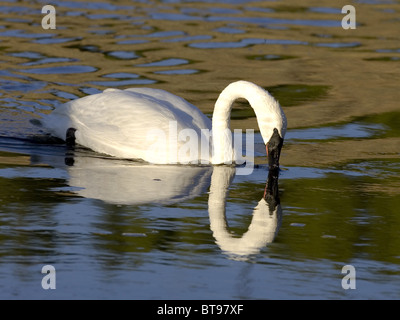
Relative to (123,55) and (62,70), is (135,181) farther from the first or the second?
(123,55)

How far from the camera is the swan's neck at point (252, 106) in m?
10.2

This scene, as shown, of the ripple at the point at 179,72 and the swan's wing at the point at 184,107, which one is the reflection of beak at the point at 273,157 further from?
the ripple at the point at 179,72

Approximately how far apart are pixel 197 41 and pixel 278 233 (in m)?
10.8

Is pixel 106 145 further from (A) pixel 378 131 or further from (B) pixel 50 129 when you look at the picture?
(A) pixel 378 131

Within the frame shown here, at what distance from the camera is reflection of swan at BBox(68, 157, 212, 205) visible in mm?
9312

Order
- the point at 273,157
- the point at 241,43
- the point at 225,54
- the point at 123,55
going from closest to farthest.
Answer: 1. the point at 273,157
2. the point at 123,55
3. the point at 225,54
4. the point at 241,43

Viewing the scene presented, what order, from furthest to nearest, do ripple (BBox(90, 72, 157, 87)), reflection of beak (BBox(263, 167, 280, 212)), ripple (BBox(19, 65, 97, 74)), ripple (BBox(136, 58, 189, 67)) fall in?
ripple (BBox(136, 58, 189, 67)), ripple (BBox(19, 65, 97, 74)), ripple (BBox(90, 72, 157, 87)), reflection of beak (BBox(263, 167, 280, 212))

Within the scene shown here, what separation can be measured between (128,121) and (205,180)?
1582 millimetres

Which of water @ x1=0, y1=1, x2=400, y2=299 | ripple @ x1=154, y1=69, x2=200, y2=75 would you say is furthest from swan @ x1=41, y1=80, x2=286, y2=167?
ripple @ x1=154, y1=69, x2=200, y2=75

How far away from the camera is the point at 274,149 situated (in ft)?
33.8

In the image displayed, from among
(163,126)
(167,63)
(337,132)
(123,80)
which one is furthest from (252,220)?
(167,63)

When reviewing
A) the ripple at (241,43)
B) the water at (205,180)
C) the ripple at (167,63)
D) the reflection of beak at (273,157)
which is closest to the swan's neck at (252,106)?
the reflection of beak at (273,157)

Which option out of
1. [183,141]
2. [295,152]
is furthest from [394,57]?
[183,141]

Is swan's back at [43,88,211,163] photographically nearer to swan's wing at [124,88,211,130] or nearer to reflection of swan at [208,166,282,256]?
swan's wing at [124,88,211,130]
